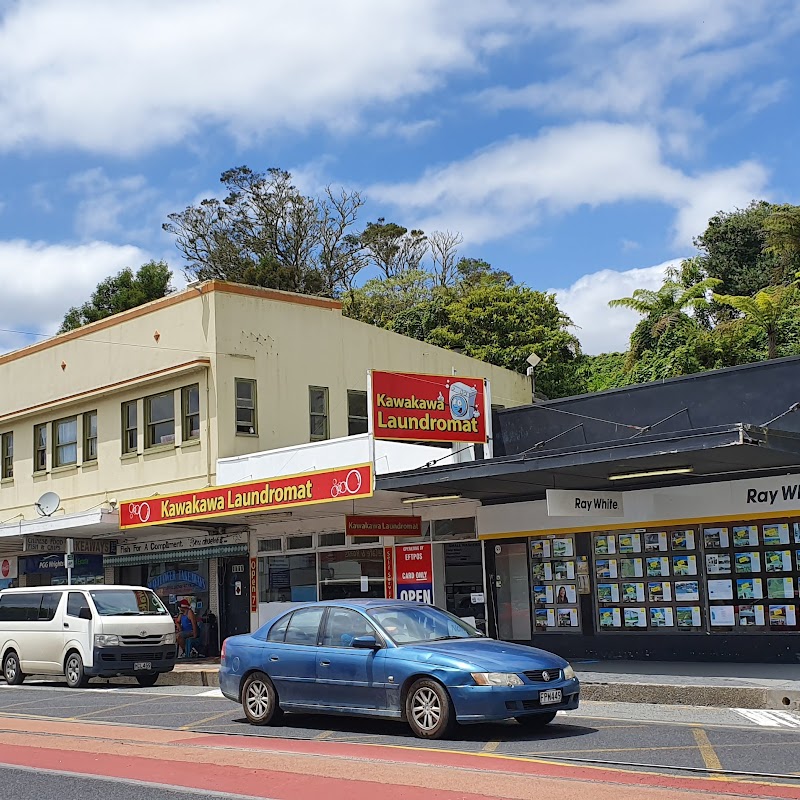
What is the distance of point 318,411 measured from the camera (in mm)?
27766

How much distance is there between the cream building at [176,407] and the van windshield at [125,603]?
360 centimetres

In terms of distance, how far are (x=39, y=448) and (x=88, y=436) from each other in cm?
269

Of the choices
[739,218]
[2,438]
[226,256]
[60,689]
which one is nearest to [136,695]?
[60,689]

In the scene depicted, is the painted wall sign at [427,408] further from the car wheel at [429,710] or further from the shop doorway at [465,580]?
the car wheel at [429,710]

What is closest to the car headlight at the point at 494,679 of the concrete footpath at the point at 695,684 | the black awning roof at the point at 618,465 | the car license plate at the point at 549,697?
the car license plate at the point at 549,697

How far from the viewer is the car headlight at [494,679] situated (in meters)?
11.1

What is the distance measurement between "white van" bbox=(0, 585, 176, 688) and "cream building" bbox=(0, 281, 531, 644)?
3.74 m

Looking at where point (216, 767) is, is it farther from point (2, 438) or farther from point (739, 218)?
point (739, 218)

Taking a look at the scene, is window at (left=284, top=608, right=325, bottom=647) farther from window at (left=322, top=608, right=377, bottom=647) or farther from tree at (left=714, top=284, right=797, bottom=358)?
tree at (left=714, top=284, right=797, bottom=358)

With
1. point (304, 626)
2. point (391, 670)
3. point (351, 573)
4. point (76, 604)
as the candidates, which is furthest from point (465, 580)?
point (391, 670)

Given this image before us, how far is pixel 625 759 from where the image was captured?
10117 mm

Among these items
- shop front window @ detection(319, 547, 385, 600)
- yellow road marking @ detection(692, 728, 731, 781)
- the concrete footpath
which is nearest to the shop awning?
shop front window @ detection(319, 547, 385, 600)

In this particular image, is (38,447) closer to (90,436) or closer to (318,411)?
(90,436)

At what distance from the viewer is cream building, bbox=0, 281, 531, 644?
26.1 m
